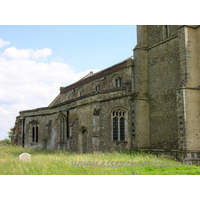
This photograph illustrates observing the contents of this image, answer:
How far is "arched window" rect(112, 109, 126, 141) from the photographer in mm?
19469

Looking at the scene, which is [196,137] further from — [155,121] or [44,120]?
[44,120]

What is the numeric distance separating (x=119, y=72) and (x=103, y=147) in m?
8.68

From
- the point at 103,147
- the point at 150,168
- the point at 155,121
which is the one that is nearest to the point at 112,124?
the point at 103,147

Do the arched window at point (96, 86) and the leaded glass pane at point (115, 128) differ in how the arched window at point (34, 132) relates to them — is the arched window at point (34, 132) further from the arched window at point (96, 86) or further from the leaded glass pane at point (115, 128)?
the leaded glass pane at point (115, 128)

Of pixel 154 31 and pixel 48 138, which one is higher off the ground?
pixel 154 31

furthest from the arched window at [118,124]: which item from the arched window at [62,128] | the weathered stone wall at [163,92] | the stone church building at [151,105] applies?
the arched window at [62,128]

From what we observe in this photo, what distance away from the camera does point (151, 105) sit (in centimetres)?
1941

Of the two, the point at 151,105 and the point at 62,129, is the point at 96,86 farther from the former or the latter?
the point at 151,105

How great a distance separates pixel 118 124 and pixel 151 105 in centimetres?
293

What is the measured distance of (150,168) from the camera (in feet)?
41.1

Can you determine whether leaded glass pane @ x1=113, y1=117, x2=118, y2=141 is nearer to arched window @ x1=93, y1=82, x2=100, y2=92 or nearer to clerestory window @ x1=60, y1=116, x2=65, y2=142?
clerestory window @ x1=60, y1=116, x2=65, y2=142

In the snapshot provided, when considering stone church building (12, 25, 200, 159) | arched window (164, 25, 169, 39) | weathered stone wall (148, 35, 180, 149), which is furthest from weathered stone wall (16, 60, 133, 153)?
arched window (164, 25, 169, 39)

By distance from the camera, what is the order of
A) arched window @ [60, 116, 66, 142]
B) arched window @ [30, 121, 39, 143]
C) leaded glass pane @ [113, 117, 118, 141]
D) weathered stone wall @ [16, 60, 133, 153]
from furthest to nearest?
arched window @ [30, 121, 39, 143]
arched window @ [60, 116, 66, 142]
leaded glass pane @ [113, 117, 118, 141]
weathered stone wall @ [16, 60, 133, 153]

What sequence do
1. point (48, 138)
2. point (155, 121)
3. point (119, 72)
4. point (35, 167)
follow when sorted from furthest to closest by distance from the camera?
point (48, 138)
point (119, 72)
point (155, 121)
point (35, 167)
